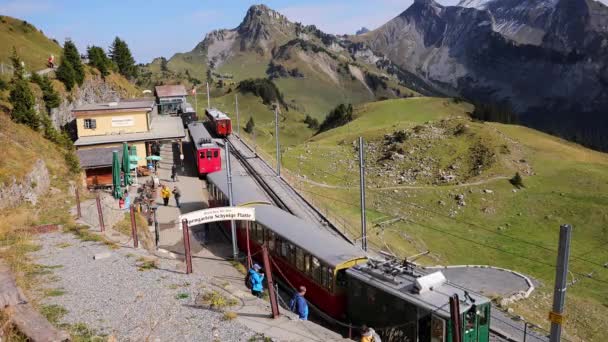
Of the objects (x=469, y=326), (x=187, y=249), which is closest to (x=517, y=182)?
(x=469, y=326)

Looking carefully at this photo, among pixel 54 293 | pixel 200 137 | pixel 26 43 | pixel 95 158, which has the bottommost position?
pixel 54 293

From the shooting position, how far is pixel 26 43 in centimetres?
7375

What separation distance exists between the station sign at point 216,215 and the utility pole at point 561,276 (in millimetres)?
12554

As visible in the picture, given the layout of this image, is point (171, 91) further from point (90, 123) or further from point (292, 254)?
point (292, 254)

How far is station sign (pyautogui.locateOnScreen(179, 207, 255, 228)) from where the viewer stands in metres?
19.3

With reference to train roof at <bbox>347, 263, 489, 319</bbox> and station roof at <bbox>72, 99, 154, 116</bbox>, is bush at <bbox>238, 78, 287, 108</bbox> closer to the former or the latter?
station roof at <bbox>72, 99, 154, 116</bbox>

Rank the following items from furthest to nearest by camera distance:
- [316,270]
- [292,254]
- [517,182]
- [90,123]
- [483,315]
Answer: [517,182], [90,123], [292,254], [316,270], [483,315]

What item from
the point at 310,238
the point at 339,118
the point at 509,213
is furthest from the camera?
the point at 339,118

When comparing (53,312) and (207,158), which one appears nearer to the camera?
(53,312)

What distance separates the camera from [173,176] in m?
41.2

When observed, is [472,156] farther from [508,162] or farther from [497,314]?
[497,314]

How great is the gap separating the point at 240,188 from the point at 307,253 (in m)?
11.6

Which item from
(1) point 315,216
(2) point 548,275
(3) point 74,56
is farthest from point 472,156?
(3) point 74,56

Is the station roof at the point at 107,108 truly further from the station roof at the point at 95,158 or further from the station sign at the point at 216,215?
the station sign at the point at 216,215
